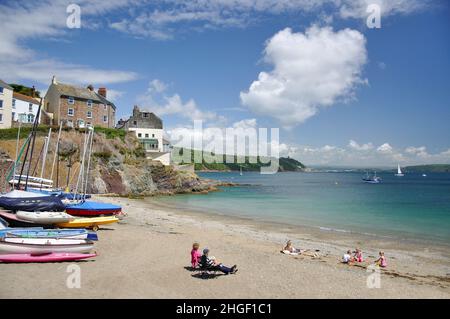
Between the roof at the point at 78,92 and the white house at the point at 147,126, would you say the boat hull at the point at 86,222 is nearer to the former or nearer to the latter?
the roof at the point at 78,92

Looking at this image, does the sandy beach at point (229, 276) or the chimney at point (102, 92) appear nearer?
the sandy beach at point (229, 276)

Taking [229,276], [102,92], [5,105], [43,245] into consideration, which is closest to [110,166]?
[5,105]

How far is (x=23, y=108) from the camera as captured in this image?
5581cm

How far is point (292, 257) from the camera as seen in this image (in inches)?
758

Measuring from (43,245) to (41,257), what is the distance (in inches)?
19.0

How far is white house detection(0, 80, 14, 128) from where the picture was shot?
167 feet

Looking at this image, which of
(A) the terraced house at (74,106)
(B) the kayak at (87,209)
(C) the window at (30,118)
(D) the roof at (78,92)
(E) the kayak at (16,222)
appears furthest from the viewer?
(D) the roof at (78,92)

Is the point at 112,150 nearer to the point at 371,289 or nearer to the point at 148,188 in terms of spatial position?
the point at 148,188

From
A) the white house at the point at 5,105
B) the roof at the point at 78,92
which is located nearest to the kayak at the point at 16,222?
the white house at the point at 5,105

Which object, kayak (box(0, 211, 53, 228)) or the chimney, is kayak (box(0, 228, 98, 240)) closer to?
kayak (box(0, 211, 53, 228))

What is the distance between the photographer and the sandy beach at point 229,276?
1216 cm

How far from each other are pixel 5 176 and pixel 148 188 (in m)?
23.0

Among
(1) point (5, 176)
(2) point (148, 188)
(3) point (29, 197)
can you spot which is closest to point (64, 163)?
(1) point (5, 176)
